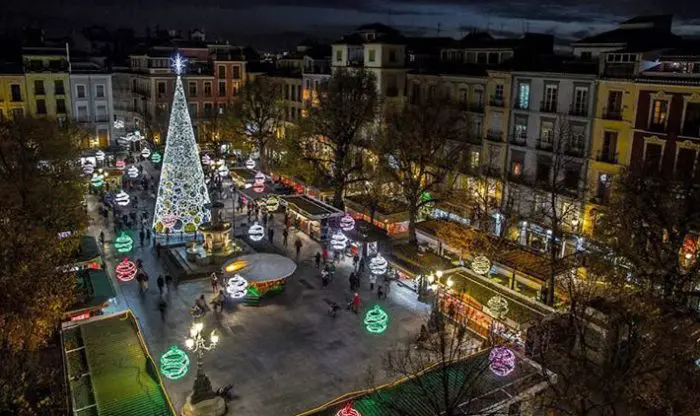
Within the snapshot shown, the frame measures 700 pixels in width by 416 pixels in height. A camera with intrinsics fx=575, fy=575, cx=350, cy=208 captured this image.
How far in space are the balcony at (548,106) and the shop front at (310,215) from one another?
14.9 m

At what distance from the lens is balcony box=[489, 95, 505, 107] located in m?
39.8

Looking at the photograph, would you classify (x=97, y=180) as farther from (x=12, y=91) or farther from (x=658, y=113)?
(x=658, y=113)

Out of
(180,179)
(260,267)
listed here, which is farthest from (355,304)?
(180,179)

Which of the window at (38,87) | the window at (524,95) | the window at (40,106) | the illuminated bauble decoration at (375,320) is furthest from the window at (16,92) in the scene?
the illuminated bauble decoration at (375,320)

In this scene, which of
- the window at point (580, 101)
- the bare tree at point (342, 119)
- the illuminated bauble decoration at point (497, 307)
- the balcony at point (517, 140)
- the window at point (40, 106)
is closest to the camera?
the illuminated bauble decoration at point (497, 307)

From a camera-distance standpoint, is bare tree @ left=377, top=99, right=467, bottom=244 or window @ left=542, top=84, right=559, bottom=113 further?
window @ left=542, top=84, right=559, bottom=113

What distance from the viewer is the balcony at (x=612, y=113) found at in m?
33.2

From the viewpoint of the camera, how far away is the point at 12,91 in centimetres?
5612

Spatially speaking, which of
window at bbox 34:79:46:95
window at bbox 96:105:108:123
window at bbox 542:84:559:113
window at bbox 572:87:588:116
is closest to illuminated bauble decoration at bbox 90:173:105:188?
window at bbox 34:79:46:95

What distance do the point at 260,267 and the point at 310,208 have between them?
38.0ft

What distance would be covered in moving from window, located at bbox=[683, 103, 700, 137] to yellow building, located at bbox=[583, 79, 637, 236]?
9.35 ft

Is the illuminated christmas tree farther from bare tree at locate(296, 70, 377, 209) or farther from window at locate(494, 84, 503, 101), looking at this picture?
window at locate(494, 84, 503, 101)

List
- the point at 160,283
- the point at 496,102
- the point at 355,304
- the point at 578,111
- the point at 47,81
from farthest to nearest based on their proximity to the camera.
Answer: the point at 47,81
the point at 496,102
the point at 578,111
the point at 160,283
the point at 355,304

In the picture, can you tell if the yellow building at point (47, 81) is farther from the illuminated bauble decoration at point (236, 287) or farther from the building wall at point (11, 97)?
the illuminated bauble decoration at point (236, 287)
